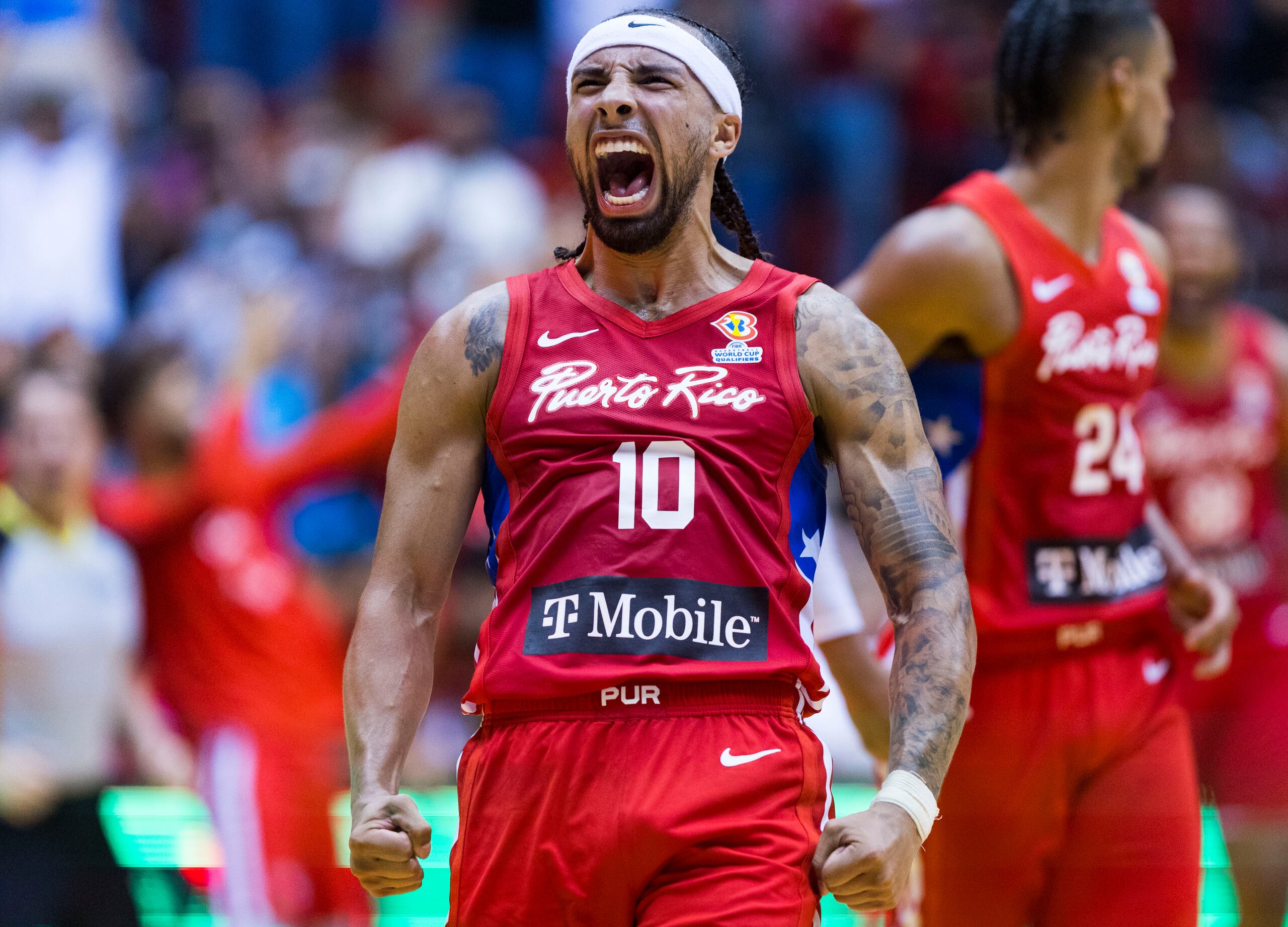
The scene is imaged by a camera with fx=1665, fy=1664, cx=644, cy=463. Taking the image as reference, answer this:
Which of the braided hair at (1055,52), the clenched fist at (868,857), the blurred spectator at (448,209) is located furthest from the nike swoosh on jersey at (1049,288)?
the blurred spectator at (448,209)

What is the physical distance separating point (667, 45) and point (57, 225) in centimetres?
767

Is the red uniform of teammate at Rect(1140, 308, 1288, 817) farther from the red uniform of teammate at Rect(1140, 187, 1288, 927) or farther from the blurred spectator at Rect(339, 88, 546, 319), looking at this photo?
the blurred spectator at Rect(339, 88, 546, 319)

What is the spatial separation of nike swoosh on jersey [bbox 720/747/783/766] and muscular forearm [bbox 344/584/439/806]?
64cm

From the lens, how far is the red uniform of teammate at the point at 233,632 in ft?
20.9

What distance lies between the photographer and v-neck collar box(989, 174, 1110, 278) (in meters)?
4.25

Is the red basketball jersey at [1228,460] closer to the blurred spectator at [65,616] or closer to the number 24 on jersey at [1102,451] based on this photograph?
the number 24 on jersey at [1102,451]

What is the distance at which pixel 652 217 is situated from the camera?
3.30m

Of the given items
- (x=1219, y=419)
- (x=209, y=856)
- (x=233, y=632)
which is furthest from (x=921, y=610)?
(x=233, y=632)

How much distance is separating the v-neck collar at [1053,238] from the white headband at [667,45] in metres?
1.13

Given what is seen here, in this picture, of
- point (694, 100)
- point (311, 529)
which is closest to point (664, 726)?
point (694, 100)

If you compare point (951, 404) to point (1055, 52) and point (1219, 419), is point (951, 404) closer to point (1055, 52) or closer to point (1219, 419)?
point (1055, 52)

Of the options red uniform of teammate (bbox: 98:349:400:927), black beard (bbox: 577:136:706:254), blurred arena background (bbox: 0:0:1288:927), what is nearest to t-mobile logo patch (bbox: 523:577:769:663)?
black beard (bbox: 577:136:706:254)

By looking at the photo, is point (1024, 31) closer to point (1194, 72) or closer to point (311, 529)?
point (311, 529)

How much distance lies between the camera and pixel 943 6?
1146 centimetres
